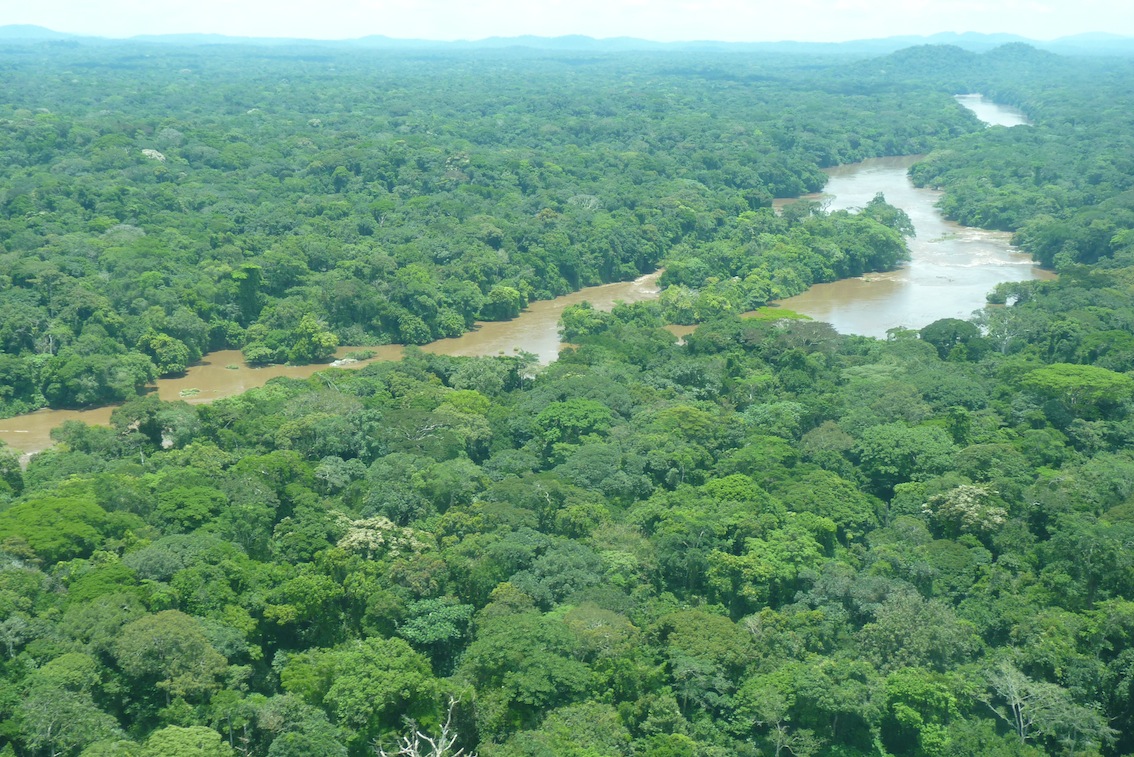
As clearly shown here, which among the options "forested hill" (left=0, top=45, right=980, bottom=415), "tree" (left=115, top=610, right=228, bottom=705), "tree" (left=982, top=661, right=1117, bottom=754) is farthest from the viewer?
"forested hill" (left=0, top=45, right=980, bottom=415)

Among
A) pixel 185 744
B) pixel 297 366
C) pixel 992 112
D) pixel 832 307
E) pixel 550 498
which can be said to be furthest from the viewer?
pixel 992 112

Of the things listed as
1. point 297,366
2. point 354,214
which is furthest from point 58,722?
point 354,214

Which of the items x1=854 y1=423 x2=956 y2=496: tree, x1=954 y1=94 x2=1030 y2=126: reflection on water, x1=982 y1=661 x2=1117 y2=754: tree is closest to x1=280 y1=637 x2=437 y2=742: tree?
x1=982 y1=661 x2=1117 y2=754: tree

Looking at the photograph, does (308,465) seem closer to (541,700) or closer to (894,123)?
(541,700)

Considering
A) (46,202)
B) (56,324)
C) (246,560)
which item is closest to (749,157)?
(46,202)

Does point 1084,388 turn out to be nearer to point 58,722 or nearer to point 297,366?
point 58,722

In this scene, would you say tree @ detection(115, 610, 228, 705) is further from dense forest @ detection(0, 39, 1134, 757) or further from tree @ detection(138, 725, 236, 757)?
tree @ detection(138, 725, 236, 757)
